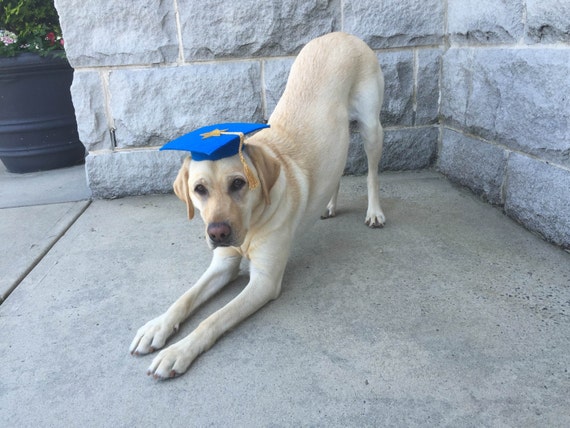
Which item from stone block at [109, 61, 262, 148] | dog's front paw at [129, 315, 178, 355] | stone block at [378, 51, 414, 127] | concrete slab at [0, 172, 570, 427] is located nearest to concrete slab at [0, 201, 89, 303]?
concrete slab at [0, 172, 570, 427]

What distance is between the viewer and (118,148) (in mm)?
4164

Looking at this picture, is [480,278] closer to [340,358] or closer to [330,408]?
[340,358]

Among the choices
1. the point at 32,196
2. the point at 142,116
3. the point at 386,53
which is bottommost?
the point at 32,196

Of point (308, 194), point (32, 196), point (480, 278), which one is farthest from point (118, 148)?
point (480, 278)

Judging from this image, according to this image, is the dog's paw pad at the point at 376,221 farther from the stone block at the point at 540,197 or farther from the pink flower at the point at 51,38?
the pink flower at the point at 51,38

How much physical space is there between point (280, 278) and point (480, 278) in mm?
1095

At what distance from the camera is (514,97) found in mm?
3160

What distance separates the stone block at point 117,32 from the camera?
3.84m

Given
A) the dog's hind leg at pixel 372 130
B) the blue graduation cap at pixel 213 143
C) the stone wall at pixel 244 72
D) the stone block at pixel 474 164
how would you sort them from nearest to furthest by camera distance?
the blue graduation cap at pixel 213 143 → the dog's hind leg at pixel 372 130 → the stone block at pixel 474 164 → the stone wall at pixel 244 72

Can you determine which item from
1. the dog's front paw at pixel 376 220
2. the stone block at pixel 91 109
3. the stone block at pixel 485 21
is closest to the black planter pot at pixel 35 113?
the stone block at pixel 91 109

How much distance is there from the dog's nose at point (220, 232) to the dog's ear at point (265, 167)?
1.01ft

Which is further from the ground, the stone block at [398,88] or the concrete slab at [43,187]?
the stone block at [398,88]

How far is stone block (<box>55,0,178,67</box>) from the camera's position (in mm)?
3836

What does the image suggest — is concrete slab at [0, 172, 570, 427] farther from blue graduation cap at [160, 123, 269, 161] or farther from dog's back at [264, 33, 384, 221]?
blue graduation cap at [160, 123, 269, 161]
